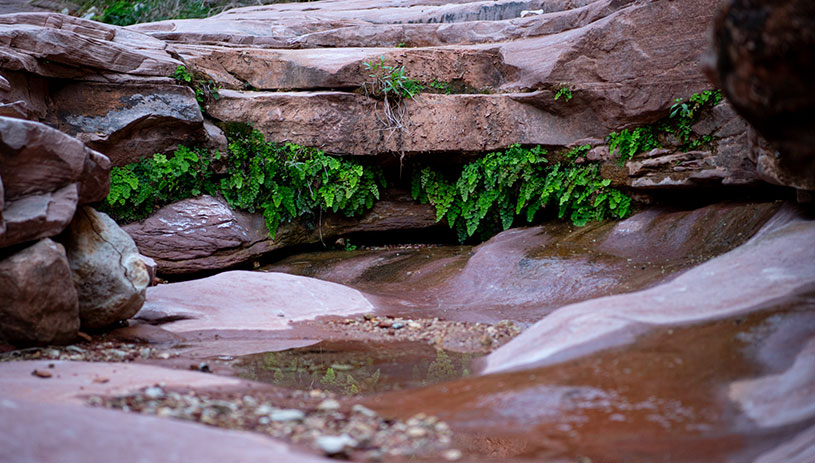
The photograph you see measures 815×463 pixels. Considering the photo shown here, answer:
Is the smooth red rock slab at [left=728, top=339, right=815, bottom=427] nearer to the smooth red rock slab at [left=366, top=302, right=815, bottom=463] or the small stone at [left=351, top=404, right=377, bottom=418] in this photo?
the smooth red rock slab at [left=366, top=302, right=815, bottom=463]

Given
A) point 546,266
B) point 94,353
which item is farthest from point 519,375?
point 546,266

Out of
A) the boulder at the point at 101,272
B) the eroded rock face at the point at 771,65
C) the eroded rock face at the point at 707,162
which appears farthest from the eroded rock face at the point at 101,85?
the eroded rock face at the point at 771,65

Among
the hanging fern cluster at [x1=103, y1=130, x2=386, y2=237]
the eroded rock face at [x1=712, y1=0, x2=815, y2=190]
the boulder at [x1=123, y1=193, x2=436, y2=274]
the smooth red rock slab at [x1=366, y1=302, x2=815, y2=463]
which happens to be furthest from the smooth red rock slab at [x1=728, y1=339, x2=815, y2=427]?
the boulder at [x1=123, y1=193, x2=436, y2=274]

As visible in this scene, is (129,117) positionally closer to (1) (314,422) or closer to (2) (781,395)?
(1) (314,422)

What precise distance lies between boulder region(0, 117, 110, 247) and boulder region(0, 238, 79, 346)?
16 centimetres

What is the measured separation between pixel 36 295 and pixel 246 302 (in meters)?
2.57

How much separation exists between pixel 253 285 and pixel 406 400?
441cm

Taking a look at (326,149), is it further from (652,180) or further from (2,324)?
(2,324)

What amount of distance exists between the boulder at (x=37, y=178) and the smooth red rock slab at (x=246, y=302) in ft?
5.70

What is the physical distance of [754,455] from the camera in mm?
3059

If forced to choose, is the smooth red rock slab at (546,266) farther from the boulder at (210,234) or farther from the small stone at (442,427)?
the small stone at (442,427)

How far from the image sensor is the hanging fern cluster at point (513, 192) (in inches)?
407

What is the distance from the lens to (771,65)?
2.84m

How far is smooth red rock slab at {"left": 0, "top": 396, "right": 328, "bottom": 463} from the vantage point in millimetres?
2521
